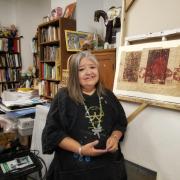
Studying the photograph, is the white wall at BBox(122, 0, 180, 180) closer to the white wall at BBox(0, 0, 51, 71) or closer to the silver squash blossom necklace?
the silver squash blossom necklace

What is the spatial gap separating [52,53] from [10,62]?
5.36 ft

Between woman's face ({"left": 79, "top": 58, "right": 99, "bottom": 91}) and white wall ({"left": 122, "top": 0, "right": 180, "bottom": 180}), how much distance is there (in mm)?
378

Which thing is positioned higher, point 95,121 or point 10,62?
point 10,62

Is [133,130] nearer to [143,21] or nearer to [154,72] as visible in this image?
[154,72]

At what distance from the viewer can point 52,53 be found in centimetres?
335

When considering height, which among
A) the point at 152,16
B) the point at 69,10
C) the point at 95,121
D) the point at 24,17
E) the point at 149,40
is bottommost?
the point at 95,121

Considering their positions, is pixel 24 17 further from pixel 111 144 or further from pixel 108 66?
pixel 111 144

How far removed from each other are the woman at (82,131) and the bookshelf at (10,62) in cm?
353

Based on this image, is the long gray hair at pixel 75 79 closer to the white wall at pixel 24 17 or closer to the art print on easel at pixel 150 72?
the art print on easel at pixel 150 72

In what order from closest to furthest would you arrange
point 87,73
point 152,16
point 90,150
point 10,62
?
point 90,150
point 87,73
point 152,16
point 10,62

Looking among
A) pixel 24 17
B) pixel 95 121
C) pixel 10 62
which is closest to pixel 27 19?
pixel 24 17

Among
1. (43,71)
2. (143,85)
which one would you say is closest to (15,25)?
(43,71)

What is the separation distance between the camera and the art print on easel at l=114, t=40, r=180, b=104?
130cm

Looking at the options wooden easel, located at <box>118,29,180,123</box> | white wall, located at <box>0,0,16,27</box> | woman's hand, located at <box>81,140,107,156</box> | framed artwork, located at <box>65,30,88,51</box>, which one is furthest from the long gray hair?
white wall, located at <box>0,0,16,27</box>
